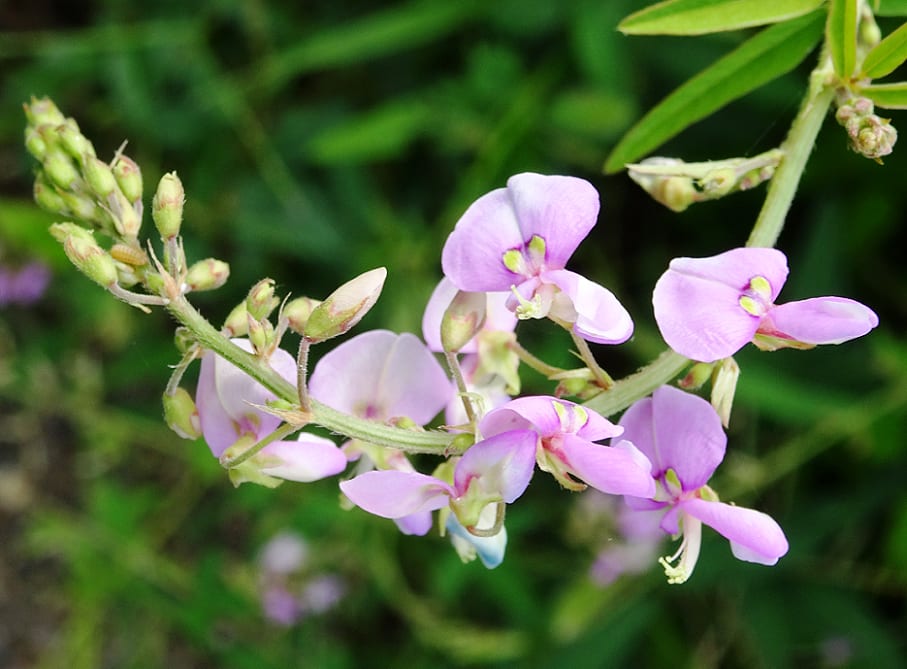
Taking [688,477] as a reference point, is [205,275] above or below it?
above

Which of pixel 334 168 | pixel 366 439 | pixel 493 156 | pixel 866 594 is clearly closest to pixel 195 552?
pixel 334 168

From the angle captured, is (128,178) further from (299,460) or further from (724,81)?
(724,81)

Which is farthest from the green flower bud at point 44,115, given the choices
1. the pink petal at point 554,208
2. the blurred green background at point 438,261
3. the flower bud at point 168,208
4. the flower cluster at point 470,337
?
the blurred green background at point 438,261

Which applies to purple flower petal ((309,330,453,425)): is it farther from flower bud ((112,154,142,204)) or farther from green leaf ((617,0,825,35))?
green leaf ((617,0,825,35))

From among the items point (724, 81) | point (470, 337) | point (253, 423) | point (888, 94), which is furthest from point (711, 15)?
point (253, 423)

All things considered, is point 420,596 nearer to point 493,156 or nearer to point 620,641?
point 620,641

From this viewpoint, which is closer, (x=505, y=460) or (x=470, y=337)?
(x=505, y=460)

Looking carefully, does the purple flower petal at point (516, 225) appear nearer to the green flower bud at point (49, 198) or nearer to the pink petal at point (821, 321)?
the pink petal at point (821, 321)
